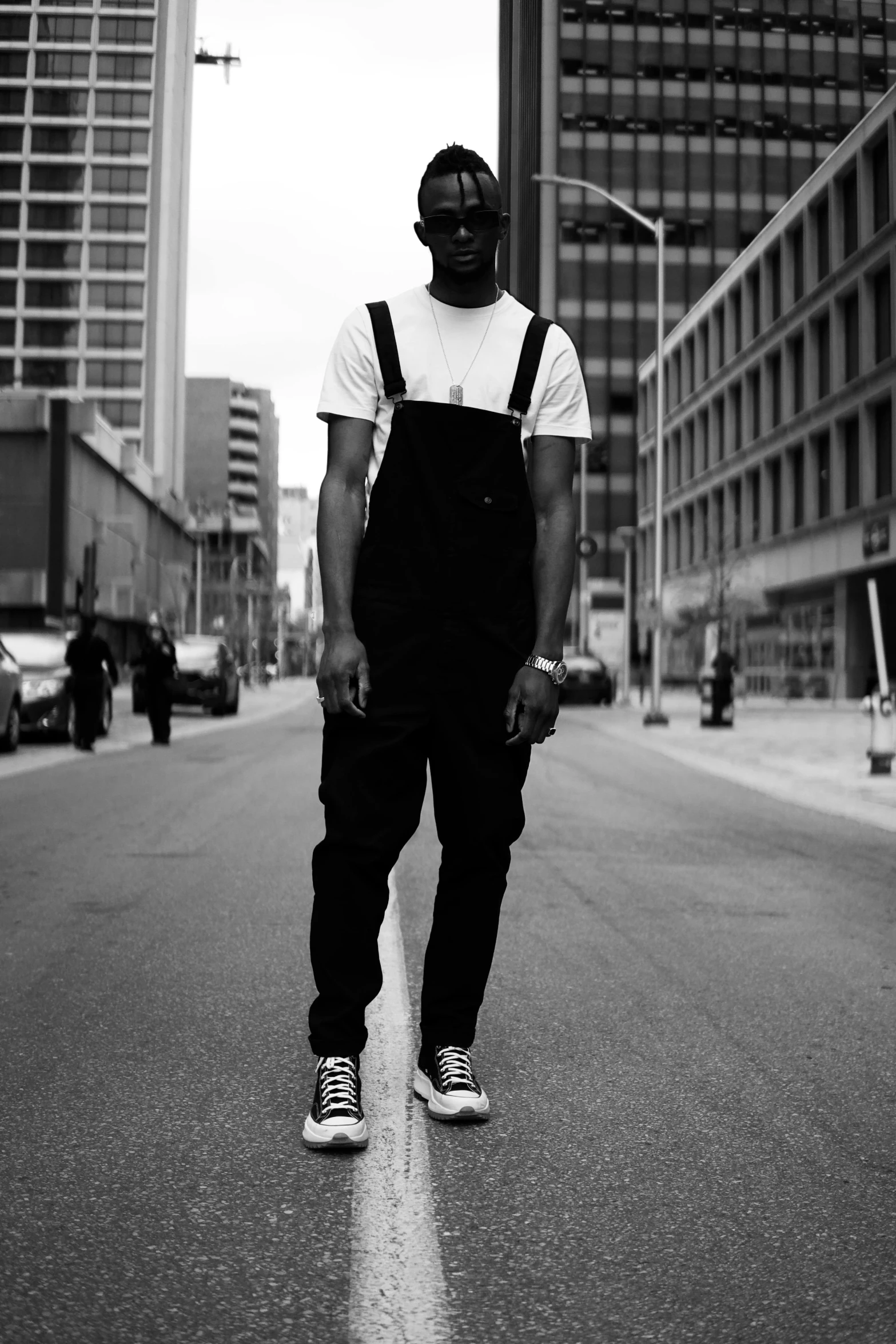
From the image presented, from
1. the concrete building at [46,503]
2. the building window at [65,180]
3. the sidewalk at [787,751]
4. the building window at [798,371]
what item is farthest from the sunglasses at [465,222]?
the building window at [65,180]

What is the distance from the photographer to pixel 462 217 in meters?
3.43

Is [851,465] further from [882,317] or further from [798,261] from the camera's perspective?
[798,261]

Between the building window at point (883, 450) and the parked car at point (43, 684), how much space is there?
88.0ft

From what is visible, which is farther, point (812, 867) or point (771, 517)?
point (771, 517)

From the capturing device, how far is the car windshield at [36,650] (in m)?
20.0

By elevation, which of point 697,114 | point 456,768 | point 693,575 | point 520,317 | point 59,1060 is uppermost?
point 697,114

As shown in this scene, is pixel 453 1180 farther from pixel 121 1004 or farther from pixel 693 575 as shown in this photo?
pixel 693 575

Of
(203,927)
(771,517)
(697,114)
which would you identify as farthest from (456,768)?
(697,114)

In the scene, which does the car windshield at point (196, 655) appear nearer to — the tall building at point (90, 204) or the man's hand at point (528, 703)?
the man's hand at point (528, 703)

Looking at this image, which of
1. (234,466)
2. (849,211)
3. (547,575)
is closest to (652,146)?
(849,211)

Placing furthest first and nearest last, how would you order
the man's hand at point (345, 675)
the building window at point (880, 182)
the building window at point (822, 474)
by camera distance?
the building window at point (822, 474) → the building window at point (880, 182) → the man's hand at point (345, 675)

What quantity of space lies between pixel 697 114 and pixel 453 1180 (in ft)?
289

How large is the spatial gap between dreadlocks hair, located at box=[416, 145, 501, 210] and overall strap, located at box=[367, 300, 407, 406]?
34cm

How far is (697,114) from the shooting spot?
276 feet
